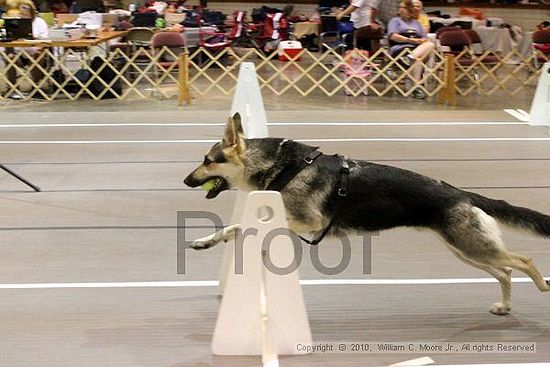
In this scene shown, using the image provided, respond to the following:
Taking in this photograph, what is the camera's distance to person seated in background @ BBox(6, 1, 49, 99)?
11805 millimetres

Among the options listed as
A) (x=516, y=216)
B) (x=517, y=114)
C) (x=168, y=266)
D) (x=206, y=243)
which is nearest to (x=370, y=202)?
(x=516, y=216)

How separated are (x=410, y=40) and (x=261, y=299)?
29.7 ft

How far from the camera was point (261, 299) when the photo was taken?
3.45m

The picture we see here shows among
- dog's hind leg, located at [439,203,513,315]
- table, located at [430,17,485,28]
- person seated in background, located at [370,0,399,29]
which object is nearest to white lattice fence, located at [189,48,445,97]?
person seated in background, located at [370,0,399,29]

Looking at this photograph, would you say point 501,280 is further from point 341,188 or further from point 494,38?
point 494,38

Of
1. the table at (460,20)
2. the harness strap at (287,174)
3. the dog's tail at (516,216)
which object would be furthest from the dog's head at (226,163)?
the table at (460,20)

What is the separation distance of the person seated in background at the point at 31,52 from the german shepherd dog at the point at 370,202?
878cm

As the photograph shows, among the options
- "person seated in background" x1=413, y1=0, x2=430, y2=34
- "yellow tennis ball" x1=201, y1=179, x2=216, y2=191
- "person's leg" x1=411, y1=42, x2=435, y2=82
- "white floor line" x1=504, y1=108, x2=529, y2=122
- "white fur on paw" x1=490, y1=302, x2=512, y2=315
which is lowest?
"white floor line" x1=504, y1=108, x2=529, y2=122

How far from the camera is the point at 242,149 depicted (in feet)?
12.4

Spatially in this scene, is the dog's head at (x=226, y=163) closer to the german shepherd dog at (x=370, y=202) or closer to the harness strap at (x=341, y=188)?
the german shepherd dog at (x=370, y=202)

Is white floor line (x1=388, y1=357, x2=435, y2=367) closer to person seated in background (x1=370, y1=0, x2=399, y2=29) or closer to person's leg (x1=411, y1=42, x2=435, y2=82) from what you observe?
person's leg (x1=411, y1=42, x2=435, y2=82)

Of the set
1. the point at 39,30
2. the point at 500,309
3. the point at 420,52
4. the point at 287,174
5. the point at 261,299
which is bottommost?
the point at 500,309

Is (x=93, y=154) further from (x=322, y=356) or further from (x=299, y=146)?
(x=322, y=356)

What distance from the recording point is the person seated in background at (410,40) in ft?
38.3
